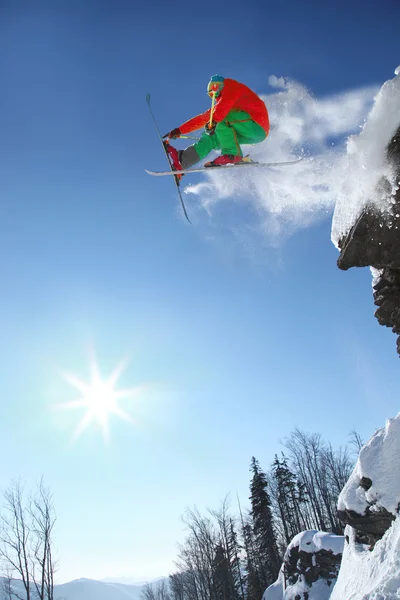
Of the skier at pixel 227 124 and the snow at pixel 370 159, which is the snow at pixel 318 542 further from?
the skier at pixel 227 124

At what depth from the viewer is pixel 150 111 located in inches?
272

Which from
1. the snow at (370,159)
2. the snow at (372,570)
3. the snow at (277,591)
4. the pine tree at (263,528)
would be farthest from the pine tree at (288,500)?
the snow at (370,159)

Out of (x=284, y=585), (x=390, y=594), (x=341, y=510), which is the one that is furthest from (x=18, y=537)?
(x=390, y=594)

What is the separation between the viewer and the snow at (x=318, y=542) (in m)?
14.6

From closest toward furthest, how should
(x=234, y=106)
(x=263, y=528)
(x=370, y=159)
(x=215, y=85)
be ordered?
(x=370, y=159) < (x=215, y=85) < (x=234, y=106) < (x=263, y=528)

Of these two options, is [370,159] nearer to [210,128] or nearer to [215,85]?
[215,85]

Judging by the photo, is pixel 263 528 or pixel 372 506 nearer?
pixel 372 506

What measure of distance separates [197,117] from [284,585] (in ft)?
66.0

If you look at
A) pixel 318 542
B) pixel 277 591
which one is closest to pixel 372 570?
pixel 318 542

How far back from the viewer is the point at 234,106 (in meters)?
5.59

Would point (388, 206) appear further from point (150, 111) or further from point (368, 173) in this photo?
point (150, 111)

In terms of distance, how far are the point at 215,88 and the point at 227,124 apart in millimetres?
642

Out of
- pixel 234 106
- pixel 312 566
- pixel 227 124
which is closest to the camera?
pixel 234 106

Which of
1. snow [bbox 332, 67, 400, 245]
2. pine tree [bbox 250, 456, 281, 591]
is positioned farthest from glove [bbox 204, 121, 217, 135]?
pine tree [bbox 250, 456, 281, 591]
